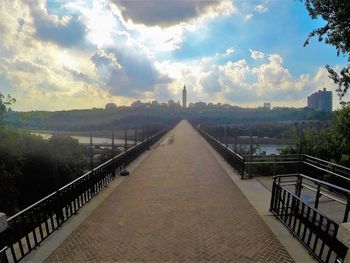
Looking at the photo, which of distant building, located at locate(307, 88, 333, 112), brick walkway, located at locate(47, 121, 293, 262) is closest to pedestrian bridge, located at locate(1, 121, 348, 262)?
brick walkway, located at locate(47, 121, 293, 262)

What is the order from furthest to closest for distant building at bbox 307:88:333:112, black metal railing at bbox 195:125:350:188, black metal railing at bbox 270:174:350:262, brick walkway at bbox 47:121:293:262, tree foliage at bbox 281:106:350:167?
distant building at bbox 307:88:333:112, tree foliage at bbox 281:106:350:167, black metal railing at bbox 195:125:350:188, brick walkway at bbox 47:121:293:262, black metal railing at bbox 270:174:350:262

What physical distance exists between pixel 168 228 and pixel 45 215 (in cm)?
273

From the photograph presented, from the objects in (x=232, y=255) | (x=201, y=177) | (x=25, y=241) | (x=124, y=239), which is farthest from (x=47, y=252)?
(x=201, y=177)

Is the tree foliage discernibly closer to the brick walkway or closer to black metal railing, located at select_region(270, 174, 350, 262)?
the brick walkway

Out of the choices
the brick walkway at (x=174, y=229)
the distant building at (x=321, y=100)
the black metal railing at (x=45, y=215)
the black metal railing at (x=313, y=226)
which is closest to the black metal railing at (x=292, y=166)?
the brick walkway at (x=174, y=229)

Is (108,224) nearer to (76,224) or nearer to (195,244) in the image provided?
(76,224)

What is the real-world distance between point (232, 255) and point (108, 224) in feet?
10.3

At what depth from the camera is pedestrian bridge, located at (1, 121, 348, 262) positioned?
6055 millimetres

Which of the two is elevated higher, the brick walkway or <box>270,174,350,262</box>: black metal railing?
<box>270,174,350,262</box>: black metal railing

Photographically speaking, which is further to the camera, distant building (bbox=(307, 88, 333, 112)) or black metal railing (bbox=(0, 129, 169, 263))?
distant building (bbox=(307, 88, 333, 112))

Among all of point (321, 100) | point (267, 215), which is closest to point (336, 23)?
point (267, 215)

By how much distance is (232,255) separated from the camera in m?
6.00

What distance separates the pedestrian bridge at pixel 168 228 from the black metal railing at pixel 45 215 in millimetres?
41

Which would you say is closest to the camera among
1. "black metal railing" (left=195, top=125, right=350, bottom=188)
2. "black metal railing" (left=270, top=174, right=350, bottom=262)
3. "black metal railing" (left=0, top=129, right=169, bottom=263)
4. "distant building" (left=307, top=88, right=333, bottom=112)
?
"black metal railing" (left=270, top=174, right=350, bottom=262)
